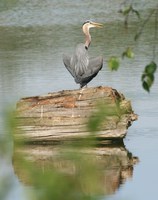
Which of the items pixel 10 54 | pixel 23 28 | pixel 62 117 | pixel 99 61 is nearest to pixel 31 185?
pixel 62 117

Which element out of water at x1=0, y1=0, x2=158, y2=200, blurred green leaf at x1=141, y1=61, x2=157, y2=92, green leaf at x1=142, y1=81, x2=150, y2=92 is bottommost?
water at x1=0, y1=0, x2=158, y2=200

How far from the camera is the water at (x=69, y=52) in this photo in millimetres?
11609

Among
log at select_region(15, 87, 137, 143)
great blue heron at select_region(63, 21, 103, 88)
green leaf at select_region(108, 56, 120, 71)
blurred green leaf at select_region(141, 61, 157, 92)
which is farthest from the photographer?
great blue heron at select_region(63, 21, 103, 88)

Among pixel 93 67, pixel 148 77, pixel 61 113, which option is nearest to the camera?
pixel 148 77

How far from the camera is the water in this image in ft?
38.1

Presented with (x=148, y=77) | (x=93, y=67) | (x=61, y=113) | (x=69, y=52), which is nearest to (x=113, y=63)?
(x=148, y=77)

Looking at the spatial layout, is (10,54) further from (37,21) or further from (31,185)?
(31,185)

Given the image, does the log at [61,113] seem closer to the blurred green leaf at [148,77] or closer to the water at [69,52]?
the water at [69,52]

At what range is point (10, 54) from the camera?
1833cm

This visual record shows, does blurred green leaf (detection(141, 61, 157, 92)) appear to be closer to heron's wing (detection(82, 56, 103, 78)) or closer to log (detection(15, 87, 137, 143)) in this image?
log (detection(15, 87, 137, 143))

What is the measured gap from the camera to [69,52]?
17688mm

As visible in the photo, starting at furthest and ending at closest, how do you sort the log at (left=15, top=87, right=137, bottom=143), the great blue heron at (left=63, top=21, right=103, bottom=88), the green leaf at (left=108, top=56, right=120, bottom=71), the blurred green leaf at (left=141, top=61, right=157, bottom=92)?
the great blue heron at (left=63, top=21, right=103, bottom=88) → the log at (left=15, top=87, right=137, bottom=143) → the green leaf at (left=108, top=56, right=120, bottom=71) → the blurred green leaf at (left=141, top=61, right=157, bottom=92)

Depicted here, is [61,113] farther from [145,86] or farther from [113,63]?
[145,86]

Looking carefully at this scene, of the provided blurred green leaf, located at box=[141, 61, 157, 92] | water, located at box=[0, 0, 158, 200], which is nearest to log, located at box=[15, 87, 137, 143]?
water, located at box=[0, 0, 158, 200]
